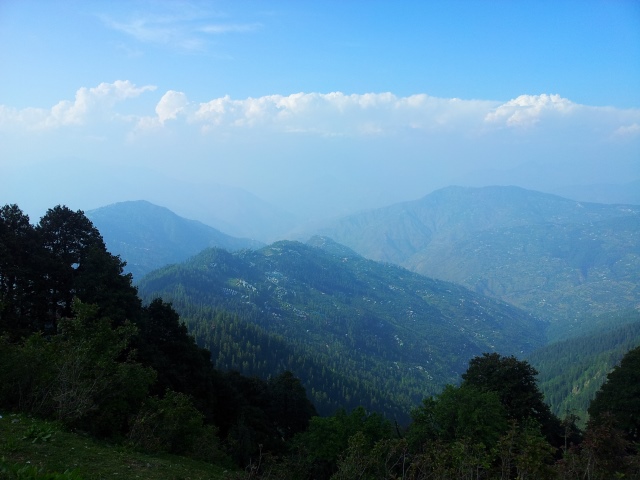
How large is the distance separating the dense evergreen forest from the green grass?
0.39 m

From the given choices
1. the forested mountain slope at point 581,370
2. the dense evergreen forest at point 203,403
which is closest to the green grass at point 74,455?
the dense evergreen forest at point 203,403

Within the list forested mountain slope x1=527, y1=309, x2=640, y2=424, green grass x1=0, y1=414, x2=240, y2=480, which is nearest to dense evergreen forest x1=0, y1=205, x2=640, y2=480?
green grass x1=0, y1=414, x2=240, y2=480

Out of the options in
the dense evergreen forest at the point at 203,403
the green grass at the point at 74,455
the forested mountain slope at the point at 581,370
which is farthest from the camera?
the forested mountain slope at the point at 581,370

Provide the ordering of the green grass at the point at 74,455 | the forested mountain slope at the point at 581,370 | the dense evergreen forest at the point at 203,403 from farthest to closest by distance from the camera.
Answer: the forested mountain slope at the point at 581,370 → the dense evergreen forest at the point at 203,403 → the green grass at the point at 74,455

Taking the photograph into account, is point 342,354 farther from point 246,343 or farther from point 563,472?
point 563,472

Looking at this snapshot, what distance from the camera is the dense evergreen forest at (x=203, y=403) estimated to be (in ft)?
55.3

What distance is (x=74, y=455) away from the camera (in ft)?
48.9

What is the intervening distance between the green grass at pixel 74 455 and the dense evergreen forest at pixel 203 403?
1.29 ft

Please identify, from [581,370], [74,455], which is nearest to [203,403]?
[74,455]

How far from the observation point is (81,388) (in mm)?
18312

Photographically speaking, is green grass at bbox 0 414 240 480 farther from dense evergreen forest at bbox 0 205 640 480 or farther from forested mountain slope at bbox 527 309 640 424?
forested mountain slope at bbox 527 309 640 424

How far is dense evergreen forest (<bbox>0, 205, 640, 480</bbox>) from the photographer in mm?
16859

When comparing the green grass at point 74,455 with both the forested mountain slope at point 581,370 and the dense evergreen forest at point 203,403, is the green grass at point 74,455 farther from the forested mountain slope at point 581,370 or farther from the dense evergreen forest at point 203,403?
the forested mountain slope at point 581,370

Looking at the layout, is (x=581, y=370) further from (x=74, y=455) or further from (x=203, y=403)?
(x=74, y=455)
